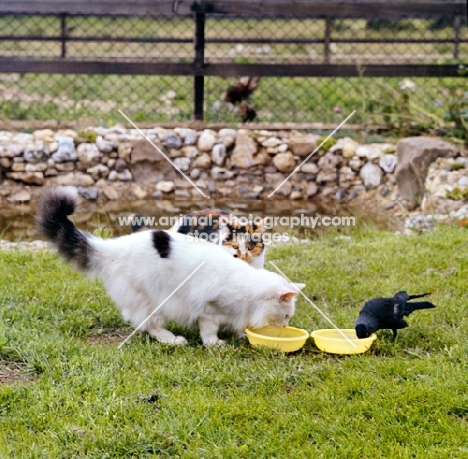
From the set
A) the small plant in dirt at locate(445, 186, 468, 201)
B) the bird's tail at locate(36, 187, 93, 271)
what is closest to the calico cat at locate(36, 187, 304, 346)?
the bird's tail at locate(36, 187, 93, 271)

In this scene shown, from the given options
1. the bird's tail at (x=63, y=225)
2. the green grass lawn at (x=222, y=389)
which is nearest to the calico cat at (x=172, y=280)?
the bird's tail at (x=63, y=225)

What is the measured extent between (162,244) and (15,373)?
103cm

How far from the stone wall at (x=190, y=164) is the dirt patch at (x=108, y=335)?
183 inches

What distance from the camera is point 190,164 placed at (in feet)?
29.9

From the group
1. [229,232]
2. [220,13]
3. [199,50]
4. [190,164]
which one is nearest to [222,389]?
[229,232]

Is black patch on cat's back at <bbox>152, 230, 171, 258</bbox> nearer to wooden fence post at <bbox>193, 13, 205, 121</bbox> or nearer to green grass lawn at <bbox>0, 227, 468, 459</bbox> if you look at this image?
green grass lawn at <bbox>0, 227, 468, 459</bbox>

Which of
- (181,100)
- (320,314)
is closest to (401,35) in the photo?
(181,100)

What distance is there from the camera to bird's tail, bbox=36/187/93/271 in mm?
4078

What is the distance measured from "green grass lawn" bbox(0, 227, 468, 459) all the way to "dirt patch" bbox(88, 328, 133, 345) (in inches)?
0.5

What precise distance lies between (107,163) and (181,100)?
242cm

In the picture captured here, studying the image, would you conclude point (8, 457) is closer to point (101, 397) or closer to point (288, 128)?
point (101, 397)

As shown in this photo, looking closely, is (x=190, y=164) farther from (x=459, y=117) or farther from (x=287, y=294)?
(x=287, y=294)

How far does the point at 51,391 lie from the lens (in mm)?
3334

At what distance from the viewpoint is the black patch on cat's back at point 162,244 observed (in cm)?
405
